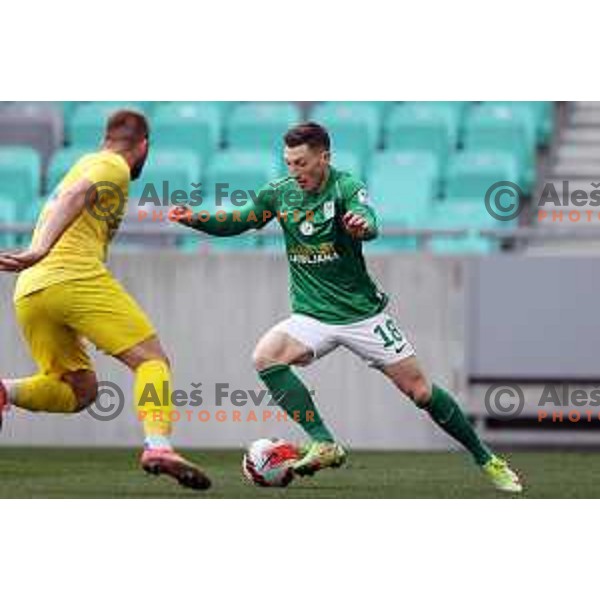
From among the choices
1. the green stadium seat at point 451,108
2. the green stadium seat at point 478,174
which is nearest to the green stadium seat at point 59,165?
the green stadium seat at point 451,108

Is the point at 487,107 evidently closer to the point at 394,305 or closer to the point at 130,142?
the point at 394,305

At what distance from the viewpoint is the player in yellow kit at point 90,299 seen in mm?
10156

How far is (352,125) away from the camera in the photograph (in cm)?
1827

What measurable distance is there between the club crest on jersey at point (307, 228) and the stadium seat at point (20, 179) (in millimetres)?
6949

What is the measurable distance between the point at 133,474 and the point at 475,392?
323cm

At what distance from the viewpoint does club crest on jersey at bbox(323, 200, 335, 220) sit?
10.9 m

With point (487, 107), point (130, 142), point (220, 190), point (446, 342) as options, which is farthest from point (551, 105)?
point (130, 142)

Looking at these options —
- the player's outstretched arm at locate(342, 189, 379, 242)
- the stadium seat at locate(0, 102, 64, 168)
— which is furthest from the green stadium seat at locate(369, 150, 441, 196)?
the player's outstretched arm at locate(342, 189, 379, 242)

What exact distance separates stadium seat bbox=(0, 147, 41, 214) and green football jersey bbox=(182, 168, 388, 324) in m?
6.75

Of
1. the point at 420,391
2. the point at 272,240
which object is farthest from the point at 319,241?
the point at 272,240

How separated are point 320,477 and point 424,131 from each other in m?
6.65

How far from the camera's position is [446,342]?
1481cm

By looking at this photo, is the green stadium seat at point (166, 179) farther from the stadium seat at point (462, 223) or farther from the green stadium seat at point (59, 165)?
the stadium seat at point (462, 223)

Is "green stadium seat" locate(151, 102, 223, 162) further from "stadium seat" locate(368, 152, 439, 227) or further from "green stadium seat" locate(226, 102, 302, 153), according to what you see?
"stadium seat" locate(368, 152, 439, 227)
